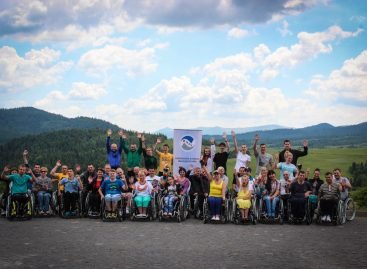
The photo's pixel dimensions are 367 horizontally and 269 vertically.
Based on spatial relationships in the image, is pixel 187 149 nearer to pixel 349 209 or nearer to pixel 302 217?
pixel 302 217

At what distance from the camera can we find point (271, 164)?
45.9ft

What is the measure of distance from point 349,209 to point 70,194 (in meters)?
7.30

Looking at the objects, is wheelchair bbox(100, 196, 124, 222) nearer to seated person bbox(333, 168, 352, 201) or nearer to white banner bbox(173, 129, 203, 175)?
white banner bbox(173, 129, 203, 175)

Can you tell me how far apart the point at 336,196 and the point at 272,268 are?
555 cm

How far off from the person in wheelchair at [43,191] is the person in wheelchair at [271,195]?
5.60 metres

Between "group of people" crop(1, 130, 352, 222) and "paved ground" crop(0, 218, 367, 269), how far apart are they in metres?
0.65

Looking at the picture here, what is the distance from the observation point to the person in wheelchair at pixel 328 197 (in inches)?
488

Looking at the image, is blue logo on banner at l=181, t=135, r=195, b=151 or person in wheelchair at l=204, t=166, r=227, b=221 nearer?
person in wheelchair at l=204, t=166, r=227, b=221

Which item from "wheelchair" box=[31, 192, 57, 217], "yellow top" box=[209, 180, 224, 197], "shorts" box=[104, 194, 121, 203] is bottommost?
"wheelchair" box=[31, 192, 57, 217]

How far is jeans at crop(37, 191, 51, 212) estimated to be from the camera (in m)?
13.4

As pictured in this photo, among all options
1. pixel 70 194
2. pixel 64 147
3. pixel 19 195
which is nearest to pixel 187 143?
pixel 70 194

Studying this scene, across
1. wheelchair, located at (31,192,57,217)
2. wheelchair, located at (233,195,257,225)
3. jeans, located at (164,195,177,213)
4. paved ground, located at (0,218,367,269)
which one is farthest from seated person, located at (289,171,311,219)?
wheelchair, located at (31,192,57,217)

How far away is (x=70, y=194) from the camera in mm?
13266

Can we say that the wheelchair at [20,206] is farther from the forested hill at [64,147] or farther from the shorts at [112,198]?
the forested hill at [64,147]
